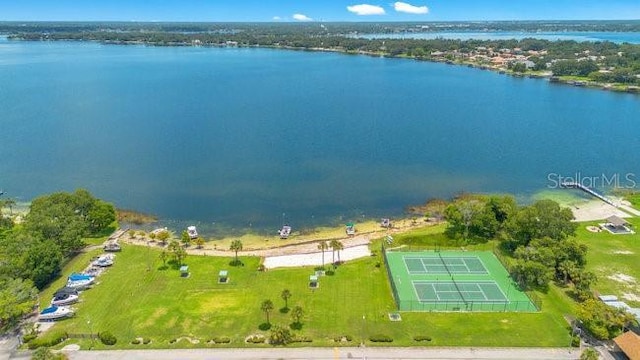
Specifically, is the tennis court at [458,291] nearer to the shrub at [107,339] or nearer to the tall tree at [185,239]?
the shrub at [107,339]

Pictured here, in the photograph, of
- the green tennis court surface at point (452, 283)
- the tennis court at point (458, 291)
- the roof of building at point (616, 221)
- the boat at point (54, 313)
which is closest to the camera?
the boat at point (54, 313)

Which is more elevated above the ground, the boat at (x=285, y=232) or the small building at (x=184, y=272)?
the small building at (x=184, y=272)

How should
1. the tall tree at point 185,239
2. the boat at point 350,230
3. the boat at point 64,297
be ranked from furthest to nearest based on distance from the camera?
the boat at point 350,230 → the tall tree at point 185,239 → the boat at point 64,297

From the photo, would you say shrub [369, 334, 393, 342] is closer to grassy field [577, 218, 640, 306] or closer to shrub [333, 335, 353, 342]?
shrub [333, 335, 353, 342]

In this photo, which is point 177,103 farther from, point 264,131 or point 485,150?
point 485,150

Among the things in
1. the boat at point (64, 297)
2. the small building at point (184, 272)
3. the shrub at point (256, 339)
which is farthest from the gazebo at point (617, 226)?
the boat at point (64, 297)

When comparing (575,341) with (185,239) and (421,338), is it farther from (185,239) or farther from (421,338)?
(185,239)

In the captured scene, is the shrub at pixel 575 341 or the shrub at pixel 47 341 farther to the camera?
the shrub at pixel 575 341

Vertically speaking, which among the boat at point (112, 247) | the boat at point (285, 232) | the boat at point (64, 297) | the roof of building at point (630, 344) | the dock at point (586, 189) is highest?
the dock at point (586, 189)
